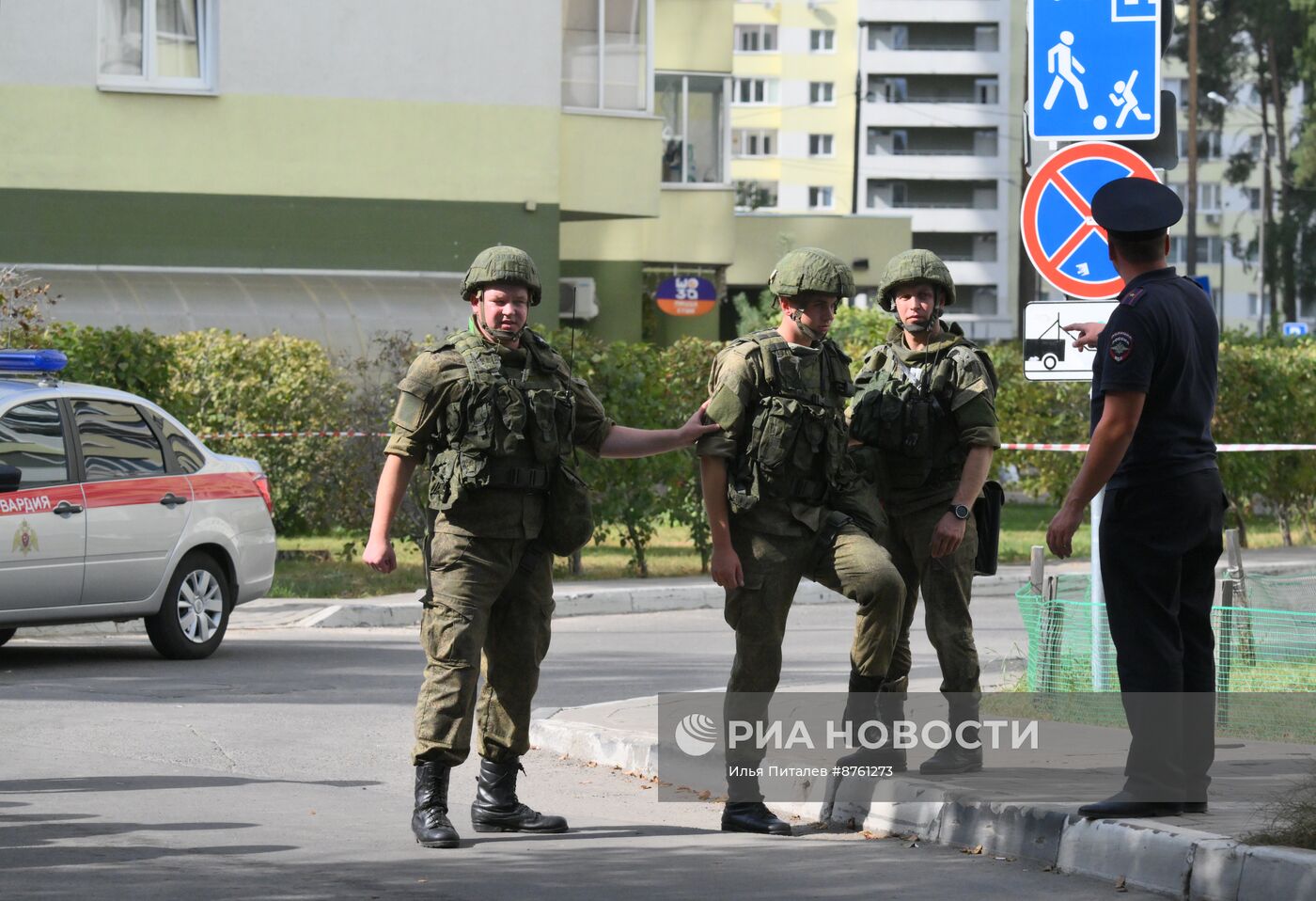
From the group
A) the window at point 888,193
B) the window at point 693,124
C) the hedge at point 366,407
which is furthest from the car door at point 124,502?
the window at point 888,193

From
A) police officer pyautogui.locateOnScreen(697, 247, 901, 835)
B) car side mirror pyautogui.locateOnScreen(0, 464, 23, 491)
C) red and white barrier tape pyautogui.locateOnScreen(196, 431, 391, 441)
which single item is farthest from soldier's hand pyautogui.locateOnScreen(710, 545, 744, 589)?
red and white barrier tape pyautogui.locateOnScreen(196, 431, 391, 441)

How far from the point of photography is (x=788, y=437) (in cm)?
657

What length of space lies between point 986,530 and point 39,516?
626 cm

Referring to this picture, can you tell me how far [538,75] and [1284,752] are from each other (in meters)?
18.6

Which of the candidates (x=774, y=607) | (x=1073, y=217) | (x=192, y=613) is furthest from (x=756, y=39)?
(x=774, y=607)

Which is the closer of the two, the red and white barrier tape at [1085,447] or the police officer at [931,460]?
the police officer at [931,460]

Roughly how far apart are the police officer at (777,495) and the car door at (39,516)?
18.9 ft

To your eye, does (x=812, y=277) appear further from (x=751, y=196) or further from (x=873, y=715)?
(x=751, y=196)

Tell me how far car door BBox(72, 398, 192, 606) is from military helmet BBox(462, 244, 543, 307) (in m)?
5.53

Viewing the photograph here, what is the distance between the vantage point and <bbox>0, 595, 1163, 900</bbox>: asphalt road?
5848mm

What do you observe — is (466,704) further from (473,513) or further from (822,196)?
(822,196)

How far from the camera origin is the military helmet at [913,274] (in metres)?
7.07

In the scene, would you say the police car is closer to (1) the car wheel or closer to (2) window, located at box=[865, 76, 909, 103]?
(1) the car wheel

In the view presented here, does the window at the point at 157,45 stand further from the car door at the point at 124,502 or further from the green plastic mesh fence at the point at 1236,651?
the green plastic mesh fence at the point at 1236,651
